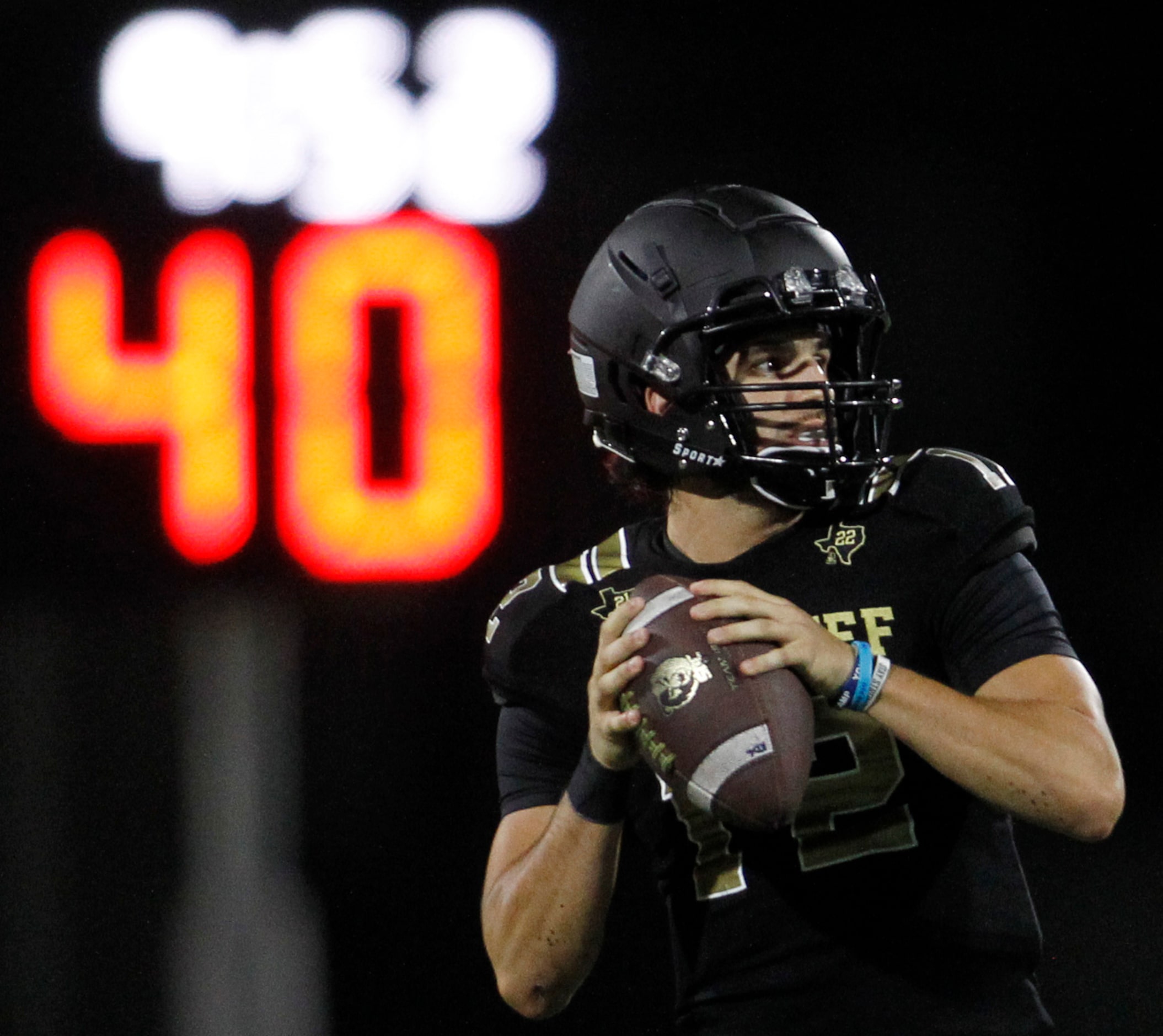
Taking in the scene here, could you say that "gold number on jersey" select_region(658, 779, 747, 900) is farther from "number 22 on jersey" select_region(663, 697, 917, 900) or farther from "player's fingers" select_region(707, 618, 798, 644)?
"player's fingers" select_region(707, 618, 798, 644)

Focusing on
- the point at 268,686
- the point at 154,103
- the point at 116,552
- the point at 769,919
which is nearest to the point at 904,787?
the point at 769,919

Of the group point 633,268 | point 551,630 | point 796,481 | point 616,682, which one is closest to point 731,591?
point 616,682

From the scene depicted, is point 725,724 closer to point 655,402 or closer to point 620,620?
point 620,620

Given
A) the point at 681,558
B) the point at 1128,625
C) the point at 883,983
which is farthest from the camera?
the point at 1128,625

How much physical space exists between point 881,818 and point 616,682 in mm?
329

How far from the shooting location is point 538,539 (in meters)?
2.58

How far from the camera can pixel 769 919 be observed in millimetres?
1521

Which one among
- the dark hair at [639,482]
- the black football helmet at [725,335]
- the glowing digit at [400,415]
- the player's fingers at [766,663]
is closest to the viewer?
the player's fingers at [766,663]

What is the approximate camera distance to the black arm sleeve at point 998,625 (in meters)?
1.50

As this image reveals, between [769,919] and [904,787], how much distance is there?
0.61ft

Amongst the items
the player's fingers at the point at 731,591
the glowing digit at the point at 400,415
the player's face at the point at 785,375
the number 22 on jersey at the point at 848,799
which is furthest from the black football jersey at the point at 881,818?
the glowing digit at the point at 400,415

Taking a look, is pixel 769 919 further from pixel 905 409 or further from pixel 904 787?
pixel 905 409

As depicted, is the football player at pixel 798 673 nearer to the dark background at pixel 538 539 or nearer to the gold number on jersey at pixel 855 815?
the gold number on jersey at pixel 855 815

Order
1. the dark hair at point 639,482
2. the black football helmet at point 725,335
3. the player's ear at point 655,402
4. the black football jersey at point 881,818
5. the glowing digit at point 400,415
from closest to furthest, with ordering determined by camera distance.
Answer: the black football jersey at point 881,818 < the black football helmet at point 725,335 < the player's ear at point 655,402 < the dark hair at point 639,482 < the glowing digit at point 400,415
